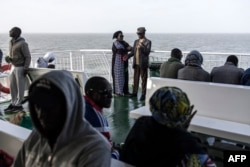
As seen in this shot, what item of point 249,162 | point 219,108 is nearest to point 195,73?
point 219,108

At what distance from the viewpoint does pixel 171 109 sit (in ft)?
5.18

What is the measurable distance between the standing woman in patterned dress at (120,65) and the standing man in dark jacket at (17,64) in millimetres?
1830

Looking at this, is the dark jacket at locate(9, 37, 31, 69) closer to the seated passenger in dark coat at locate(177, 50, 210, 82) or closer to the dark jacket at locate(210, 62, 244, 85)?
the seated passenger in dark coat at locate(177, 50, 210, 82)

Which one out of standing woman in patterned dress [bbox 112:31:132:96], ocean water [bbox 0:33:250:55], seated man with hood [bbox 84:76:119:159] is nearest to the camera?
seated man with hood [bbox 84:76:119:159]

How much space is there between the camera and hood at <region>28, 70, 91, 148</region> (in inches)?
44.8

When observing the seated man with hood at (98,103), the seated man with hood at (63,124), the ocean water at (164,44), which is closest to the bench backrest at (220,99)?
the seated man with hood at (98,103)

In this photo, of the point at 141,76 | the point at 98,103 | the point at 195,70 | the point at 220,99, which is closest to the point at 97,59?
the point at 141,76

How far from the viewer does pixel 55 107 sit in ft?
3.75

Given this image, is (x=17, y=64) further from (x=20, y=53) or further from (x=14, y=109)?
(x=14, y=109)

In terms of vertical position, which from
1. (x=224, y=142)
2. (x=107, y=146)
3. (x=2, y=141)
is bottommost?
(x=224, y=142)

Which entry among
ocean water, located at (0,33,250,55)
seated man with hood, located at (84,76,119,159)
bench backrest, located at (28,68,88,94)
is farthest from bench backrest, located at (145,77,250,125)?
ocean water, located at (0,33,250,55)

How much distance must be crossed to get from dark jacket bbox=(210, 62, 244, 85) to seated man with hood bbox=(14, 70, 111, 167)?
2.93 meters

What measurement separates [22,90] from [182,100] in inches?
176
